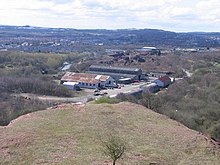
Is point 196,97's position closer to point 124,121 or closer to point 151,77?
point 124,121

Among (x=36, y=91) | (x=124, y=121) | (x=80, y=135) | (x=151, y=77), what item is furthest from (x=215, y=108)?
(x=151, y=77)

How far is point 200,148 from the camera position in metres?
21.0

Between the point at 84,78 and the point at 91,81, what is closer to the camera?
the point at 91,81

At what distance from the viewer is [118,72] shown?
8544 cm

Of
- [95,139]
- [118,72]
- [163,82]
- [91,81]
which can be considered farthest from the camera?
[118,72]

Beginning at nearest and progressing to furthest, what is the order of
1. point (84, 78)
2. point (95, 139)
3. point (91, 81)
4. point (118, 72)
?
point (95, 139) → point (91, 81) → point (84, 78) → point (118, 72)

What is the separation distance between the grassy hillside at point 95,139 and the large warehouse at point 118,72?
2092 inches

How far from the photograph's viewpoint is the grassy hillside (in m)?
19.1

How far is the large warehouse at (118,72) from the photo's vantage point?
269 feet

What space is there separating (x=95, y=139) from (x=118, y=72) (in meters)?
64.0

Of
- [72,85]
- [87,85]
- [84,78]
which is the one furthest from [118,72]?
[72,85]

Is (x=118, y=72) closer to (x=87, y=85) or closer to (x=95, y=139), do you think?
(x=87, y=85)

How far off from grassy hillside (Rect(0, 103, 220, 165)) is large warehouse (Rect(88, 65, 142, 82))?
53130mm

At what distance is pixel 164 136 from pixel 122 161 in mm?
4998
